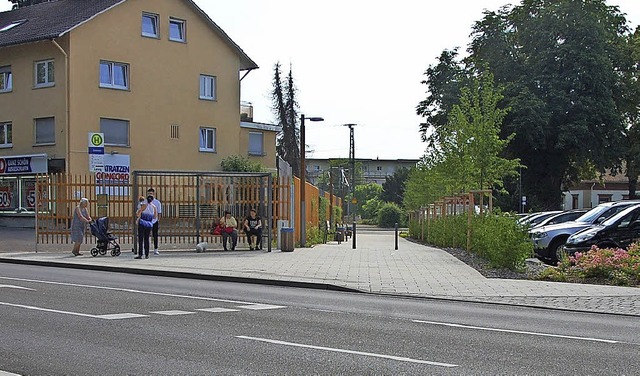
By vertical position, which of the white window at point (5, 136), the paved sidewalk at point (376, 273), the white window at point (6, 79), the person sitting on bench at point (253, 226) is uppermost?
the white window at point (6, 79)

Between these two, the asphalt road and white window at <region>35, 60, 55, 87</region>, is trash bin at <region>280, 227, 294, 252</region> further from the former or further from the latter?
white window at <region>35, 60, 55, 87</region>

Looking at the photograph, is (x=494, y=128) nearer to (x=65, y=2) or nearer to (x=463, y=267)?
(x=463, y=267)

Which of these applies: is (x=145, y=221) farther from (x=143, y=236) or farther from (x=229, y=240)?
(x=229, y=240)

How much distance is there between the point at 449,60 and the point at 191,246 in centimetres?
3757

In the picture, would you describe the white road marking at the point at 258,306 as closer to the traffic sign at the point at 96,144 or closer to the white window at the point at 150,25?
the traffic sign at the point at 96,144

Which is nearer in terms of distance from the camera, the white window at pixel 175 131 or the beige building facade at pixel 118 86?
the beige building facade at pixel 118 86

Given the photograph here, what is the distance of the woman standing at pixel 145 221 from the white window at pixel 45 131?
2039cm

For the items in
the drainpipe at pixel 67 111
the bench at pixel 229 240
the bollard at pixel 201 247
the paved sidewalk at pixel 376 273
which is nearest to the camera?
the paved sidewalk at pixel 376 273

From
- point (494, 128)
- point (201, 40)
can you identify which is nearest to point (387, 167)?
point (201, 40)

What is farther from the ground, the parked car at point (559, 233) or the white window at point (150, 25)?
the white window at point (150, 25)

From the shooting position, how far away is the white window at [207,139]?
48.0 m

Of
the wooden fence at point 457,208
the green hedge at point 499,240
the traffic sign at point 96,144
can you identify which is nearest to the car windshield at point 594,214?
the wooden fence at point 457,208

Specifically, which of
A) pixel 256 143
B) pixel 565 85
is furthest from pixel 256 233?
pixel 565 85

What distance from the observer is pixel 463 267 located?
21000 mm
